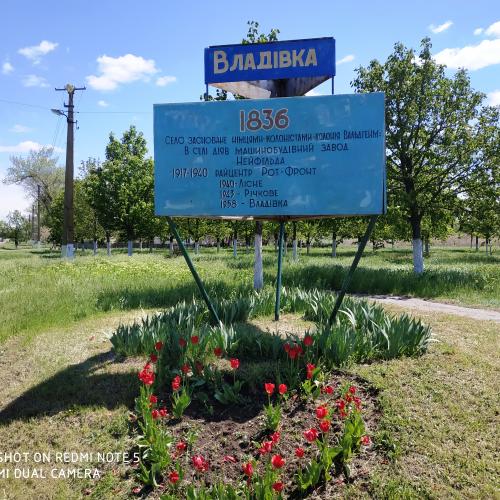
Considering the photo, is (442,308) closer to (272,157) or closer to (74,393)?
(272,157)

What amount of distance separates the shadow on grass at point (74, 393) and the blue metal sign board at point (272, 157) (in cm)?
220

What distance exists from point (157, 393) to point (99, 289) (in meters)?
6.22

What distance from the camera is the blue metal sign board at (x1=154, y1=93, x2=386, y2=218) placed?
5.32 m

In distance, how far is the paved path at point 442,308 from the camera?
26.8 feet

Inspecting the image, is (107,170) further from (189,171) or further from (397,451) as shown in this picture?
(397,451)

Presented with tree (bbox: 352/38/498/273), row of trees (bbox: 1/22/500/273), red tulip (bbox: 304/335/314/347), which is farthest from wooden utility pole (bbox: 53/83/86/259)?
red tulip (bbox: 304/335/314/347)

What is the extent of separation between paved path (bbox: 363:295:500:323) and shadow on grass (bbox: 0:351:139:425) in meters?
6.26

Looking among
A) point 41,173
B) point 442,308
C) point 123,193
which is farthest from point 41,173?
point 442,308

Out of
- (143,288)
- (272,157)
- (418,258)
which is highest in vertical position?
(272,157)

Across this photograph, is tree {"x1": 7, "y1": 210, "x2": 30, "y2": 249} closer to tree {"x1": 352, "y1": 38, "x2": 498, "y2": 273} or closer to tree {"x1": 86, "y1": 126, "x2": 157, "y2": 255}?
tree {"x1": 86, "y1": 126, "x2": 157, "y2": 255}

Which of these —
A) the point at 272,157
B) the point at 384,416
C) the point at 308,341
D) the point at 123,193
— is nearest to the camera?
the point at 384,416

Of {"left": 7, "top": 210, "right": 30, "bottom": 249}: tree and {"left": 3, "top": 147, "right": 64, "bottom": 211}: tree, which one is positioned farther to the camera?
{"left": 7, "top": 210, "right": 30, "bottom": 249}: tree

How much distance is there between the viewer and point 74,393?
4.70 meters

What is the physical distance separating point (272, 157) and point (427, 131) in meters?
11.6
